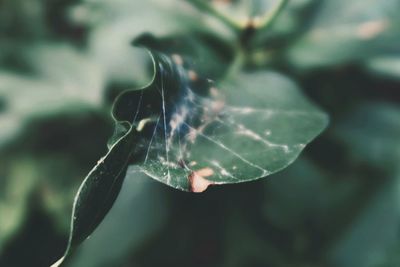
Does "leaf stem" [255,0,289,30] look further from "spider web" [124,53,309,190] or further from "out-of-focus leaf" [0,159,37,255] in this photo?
"out-of-focus leaf" [0,159,37,255]

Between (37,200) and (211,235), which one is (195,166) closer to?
(211,235)

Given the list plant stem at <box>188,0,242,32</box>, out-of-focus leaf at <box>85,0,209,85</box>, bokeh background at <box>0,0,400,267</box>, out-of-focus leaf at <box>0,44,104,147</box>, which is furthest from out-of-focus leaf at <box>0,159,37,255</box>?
plant stem at <box>188,0,242,32</box>

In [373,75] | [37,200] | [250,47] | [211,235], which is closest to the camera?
[250,47]

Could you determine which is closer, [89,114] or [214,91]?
[214,91]

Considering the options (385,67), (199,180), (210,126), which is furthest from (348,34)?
(199,180)

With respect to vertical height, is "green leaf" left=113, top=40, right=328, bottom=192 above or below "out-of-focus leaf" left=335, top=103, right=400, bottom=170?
above

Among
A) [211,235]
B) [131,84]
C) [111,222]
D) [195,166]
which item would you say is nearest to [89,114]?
[131,84]
